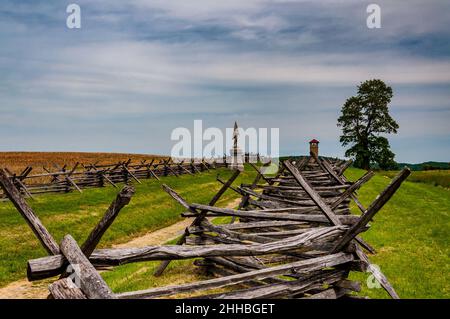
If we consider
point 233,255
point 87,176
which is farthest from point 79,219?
point 233,255

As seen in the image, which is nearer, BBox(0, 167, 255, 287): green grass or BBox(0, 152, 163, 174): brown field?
BBox(0, 167, 255, 287): green grass

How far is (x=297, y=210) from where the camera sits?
8203 millimetres

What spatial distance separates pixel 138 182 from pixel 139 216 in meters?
9.50

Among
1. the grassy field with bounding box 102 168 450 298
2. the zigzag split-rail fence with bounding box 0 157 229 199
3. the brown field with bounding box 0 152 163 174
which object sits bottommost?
the grassy field with bounding box 102 168 450 298

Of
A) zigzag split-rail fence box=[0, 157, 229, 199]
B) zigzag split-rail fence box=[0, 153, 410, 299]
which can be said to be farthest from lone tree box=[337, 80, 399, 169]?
zigzag split-rail fence box=[0, 153, 410, 299]

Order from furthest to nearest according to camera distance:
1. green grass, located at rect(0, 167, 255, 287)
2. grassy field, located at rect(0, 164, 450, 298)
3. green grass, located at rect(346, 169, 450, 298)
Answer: green grass, located at rect(0, 167, 255, 287), grassy field, located at rect(0, 164, 450, 298), green grass, located at rect(346, 169, 450, 298)

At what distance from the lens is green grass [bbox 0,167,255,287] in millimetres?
10492

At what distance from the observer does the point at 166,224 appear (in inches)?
615

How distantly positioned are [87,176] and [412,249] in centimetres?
1752

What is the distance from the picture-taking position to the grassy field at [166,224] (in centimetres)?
765

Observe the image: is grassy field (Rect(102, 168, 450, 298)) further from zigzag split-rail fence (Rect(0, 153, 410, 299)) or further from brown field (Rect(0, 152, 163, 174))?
brown field (Rect(0, 152, 163, 174))

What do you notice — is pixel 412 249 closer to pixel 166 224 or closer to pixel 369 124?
pixel 166 224
